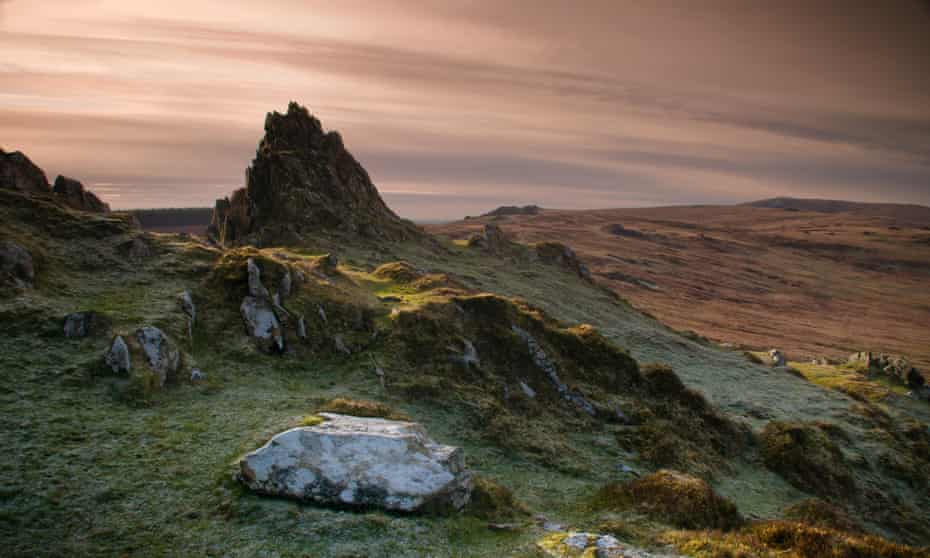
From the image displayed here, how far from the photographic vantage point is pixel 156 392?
18.6 metres

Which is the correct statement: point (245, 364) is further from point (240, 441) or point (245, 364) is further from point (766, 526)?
point (766, 526)

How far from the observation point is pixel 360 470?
46.4ft

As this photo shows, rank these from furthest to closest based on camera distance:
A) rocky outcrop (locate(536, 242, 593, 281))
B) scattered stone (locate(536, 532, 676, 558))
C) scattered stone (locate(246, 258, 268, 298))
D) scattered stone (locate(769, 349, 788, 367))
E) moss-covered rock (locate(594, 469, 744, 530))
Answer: rocky outcrop (locate(536, 242, 593, 281))
scattered stone (locate(769, 349, 788, 367))
scattered stone (locate(246, 258, 268, 298))
moss-covered rock (locate(594, 469, 744, 530))
scattered stone (locate(536, 532, 676, 558))

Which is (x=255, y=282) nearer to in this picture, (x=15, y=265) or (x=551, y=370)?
(x=15, y=265)

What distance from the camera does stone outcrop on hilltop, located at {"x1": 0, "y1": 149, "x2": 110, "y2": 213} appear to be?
96.5ft

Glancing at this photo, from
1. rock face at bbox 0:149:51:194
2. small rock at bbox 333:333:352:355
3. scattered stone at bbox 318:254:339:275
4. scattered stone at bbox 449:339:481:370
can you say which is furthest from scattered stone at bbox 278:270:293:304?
rock face at bbox 0:149:51:194

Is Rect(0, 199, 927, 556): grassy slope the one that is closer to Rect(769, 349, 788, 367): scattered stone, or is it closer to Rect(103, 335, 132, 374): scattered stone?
Rect(103, 335, 132, 374): scattered stone

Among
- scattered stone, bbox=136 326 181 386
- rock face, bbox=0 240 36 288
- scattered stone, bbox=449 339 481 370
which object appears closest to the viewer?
scattered stone, bbox=136 326 181 386

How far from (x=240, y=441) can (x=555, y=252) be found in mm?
61936

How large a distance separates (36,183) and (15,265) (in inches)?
506

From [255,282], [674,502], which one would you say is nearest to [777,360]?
[674,502]

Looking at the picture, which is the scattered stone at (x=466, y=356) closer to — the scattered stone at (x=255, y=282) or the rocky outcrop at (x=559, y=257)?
the scattered stone at (x=255, y=282)

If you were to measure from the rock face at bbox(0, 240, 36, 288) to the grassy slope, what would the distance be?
2.27 ft

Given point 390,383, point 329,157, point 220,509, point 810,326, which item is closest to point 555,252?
point 329,157
